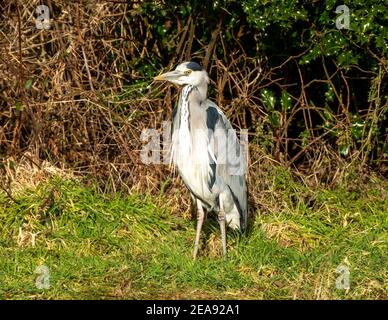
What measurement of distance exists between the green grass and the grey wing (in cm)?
27

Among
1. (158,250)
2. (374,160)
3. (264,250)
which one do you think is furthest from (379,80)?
(158,250)

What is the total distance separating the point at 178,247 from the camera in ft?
21.5

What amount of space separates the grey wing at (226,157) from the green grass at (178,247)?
0.27 metres

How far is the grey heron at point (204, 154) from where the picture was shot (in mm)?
6543

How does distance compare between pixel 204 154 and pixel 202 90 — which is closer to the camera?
pixel 204 154

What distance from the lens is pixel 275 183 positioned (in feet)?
23.8

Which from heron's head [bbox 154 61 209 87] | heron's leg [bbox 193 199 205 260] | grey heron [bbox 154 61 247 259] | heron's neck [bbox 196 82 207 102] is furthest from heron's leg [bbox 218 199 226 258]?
heron's head [bbox 154 61 209 87]

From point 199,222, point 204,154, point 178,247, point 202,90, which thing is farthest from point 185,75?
point 178,247

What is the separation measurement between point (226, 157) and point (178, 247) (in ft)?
2.23

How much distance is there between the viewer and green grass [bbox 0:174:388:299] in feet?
19.0

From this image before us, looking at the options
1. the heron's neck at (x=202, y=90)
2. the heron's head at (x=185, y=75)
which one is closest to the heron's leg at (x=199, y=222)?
the heron's neck at (x=202, y=90)

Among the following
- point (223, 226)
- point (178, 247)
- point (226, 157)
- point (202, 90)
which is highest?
point (202, 90)

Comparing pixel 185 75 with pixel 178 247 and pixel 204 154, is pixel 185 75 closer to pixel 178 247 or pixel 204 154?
pixel 204 154

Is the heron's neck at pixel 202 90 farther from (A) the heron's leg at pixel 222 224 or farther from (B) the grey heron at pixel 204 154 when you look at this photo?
(A) the heron's leg at pixel 222 224
